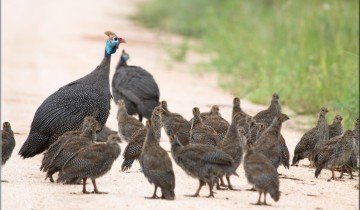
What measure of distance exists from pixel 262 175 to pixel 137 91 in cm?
564

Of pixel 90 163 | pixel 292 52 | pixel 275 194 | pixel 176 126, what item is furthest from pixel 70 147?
pixel 292 52

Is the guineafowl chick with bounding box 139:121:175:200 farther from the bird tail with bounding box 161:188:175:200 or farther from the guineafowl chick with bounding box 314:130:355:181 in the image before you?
the guineafowl chick with bounding box 314:130:355:181

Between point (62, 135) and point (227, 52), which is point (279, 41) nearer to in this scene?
point (227, 52)

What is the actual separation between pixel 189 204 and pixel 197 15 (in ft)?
70.8

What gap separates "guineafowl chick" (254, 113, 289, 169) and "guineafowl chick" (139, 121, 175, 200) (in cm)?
116

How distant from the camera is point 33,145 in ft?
40.3

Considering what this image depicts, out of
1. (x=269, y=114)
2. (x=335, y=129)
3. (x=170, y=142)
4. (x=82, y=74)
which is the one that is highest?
(x=82, y=74)

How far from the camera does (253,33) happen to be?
79.3 feet

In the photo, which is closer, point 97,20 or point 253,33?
point 253,33

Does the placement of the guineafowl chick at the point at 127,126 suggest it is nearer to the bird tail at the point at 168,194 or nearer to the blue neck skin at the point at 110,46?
the blue neck skin at the point at 110,46

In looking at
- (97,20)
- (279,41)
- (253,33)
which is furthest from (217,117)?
(97,20)

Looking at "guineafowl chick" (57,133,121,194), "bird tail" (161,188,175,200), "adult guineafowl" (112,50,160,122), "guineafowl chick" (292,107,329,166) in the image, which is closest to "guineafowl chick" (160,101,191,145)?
"guineafowl chick" (292,107,329,166)

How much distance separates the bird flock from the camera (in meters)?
10.7

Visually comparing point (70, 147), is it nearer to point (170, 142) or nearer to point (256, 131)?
point (170, 142)
